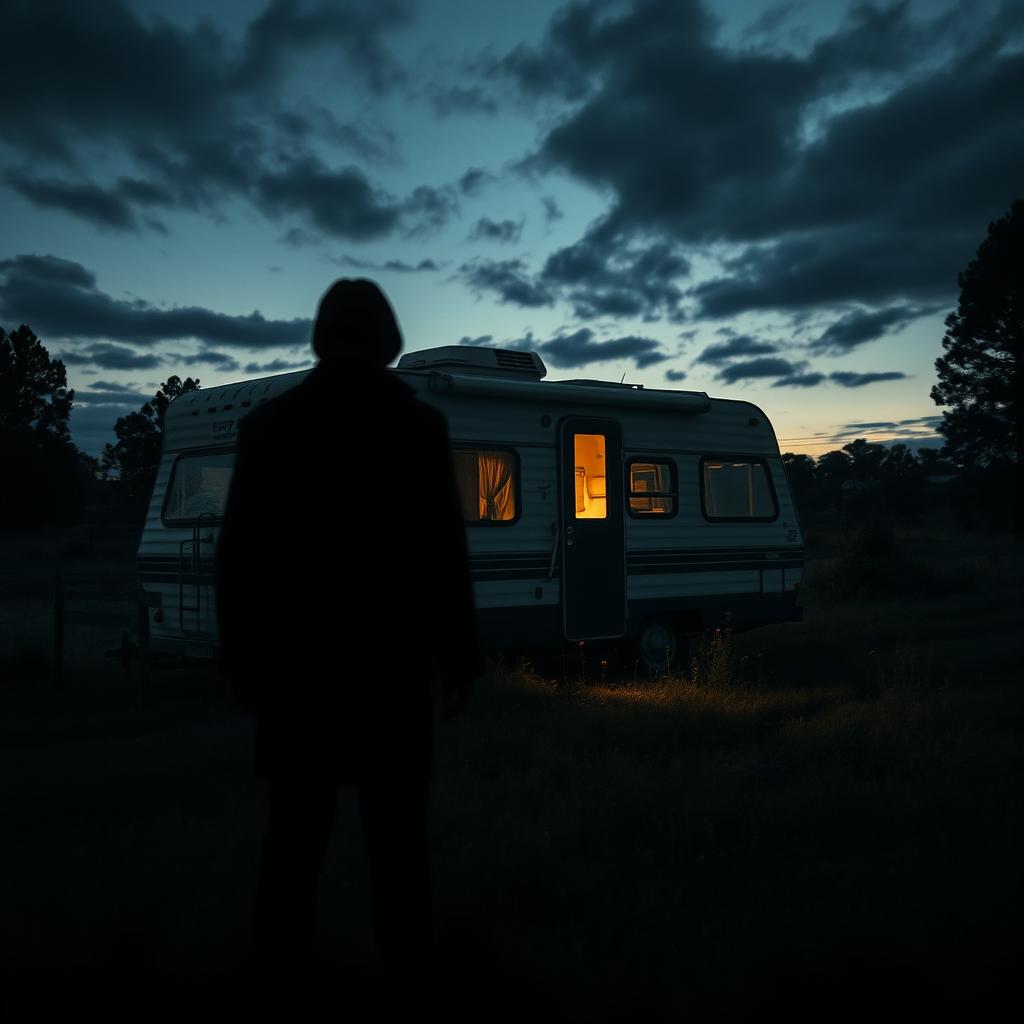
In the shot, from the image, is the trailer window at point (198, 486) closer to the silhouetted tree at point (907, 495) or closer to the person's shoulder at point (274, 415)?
the person's shoulder at point (274, 415)

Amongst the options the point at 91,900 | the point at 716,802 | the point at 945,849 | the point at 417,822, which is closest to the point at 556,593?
the point at 716,802

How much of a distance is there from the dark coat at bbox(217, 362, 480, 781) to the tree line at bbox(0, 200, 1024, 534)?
952 centimetres

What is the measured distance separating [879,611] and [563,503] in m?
7.87

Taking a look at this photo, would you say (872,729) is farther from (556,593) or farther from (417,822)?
(417,822)

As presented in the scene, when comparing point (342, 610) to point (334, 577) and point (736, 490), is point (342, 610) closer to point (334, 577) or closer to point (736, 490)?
point (334, 577)

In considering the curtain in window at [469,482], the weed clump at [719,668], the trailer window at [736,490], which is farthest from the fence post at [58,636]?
the trailer window at [736,490]

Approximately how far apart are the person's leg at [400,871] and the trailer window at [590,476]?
6953 millimetres

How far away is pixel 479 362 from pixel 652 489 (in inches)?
84.7

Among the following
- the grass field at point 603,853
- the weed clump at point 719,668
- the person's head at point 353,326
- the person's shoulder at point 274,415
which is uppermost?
the person's head at point 353,326

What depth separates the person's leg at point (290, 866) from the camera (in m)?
2.56

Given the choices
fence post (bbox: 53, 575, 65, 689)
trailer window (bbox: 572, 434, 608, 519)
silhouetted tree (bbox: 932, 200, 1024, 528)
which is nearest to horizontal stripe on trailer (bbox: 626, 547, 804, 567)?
trailer window (bbox: 572, 434, 608, 519)

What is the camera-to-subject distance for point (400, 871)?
2562mm

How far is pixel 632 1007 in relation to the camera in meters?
2.85

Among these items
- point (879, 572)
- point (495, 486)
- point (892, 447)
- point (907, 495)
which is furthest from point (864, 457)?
point (495, 486)
